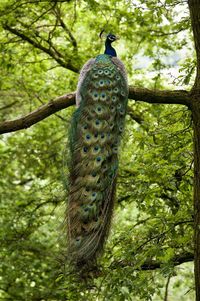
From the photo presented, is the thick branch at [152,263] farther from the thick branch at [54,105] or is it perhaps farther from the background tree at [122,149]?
the thick branch at [54,105]

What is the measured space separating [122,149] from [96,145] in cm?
26

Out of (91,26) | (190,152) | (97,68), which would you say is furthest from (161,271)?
(91,26)

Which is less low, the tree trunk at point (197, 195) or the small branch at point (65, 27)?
the small branch at point (65, 27)

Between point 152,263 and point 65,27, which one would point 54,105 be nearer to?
point 152,263

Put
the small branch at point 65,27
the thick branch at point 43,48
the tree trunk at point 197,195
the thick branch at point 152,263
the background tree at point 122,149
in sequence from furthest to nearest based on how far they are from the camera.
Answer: the small branch at point 65,27
the thick branch at point 43,48
the thick branch at point 152,263
the background tree at point 122,149
the tree trunk at point 197,195

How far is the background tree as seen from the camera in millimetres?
4738

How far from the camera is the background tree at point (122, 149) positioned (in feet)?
15.5

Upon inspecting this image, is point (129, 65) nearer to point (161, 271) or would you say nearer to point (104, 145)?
point (104, 145)

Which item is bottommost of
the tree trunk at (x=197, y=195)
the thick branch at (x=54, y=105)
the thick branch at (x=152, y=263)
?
the thick branch at (x=152, y=263)

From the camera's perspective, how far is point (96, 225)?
454cm

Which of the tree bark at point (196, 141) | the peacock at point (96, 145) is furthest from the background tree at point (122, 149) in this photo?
the peacock at point (96, 145)

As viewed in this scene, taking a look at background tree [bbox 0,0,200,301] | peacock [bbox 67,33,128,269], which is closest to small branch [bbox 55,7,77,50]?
background tree [bbox 0,0,200,301]

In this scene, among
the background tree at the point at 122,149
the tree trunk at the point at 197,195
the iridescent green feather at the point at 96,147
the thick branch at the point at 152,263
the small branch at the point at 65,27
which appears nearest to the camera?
the tree trunk at the point at 197,195

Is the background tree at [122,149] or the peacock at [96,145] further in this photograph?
the background tree at [122,149]
